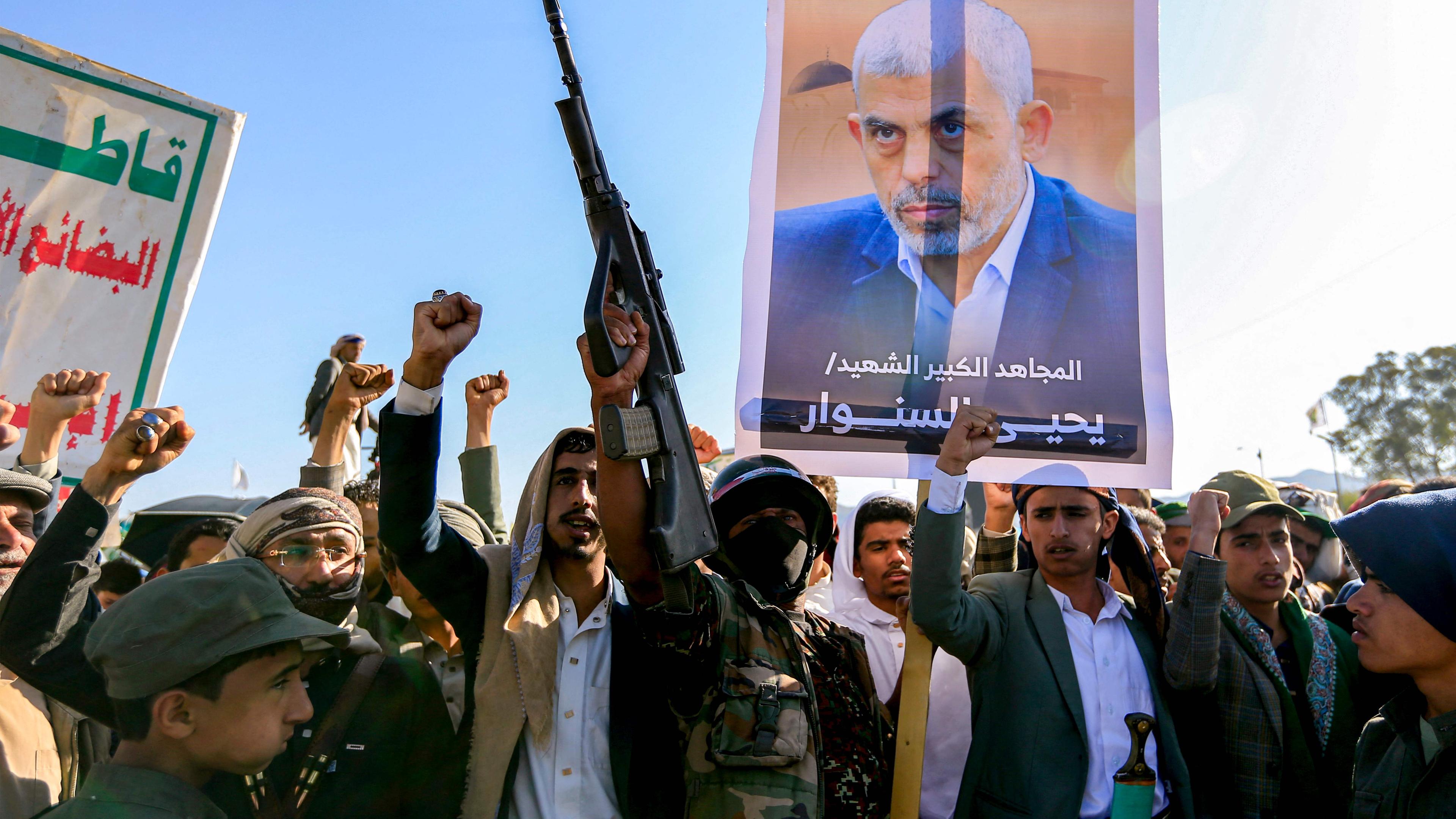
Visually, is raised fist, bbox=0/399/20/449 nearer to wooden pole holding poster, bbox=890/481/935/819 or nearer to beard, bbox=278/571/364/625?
beard, bbox=278/571/364/625

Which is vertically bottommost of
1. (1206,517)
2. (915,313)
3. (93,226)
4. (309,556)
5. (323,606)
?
(323,606)

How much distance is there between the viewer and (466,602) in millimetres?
2529

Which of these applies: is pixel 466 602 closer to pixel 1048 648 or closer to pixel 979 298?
pixel 1048 648

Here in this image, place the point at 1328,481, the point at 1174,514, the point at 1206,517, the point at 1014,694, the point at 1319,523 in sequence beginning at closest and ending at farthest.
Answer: the point at 1014,694, the point at 1206,517, the point at 1319,523, the point at 1174,514, the point at 1328,481

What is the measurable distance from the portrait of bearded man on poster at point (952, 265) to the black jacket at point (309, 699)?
1.45 m

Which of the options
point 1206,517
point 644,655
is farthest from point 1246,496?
point 644,655

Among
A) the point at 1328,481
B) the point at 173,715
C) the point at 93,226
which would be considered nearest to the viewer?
the point at 173,715

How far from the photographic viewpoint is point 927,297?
11.1 ft

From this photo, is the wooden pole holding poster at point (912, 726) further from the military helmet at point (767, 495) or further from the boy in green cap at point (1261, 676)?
the boy in green cap at point (1261, 676)

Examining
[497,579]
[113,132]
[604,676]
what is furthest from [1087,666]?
[113,132]

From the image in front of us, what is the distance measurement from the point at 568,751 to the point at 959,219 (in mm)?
2327

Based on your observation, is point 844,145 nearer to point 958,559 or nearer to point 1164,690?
point 958,559

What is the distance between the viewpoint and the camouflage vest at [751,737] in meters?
2.37

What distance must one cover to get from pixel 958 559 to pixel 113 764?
2.22 metres
